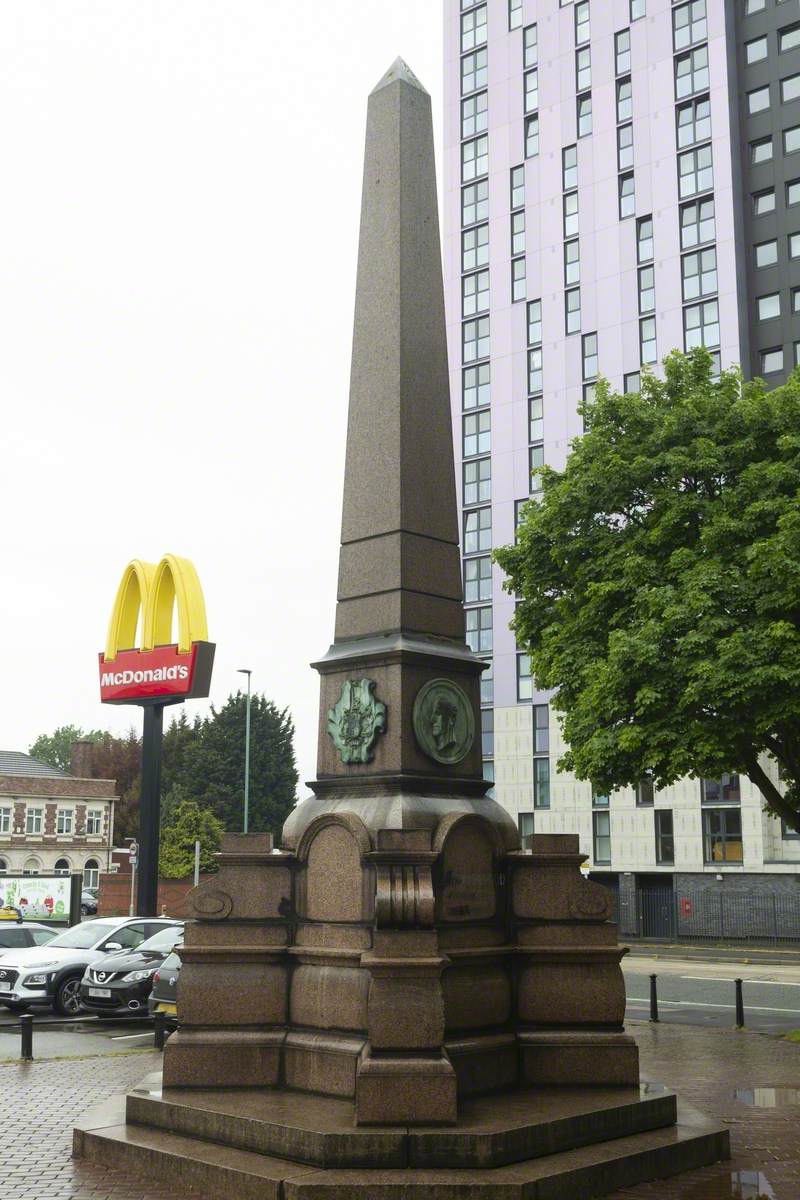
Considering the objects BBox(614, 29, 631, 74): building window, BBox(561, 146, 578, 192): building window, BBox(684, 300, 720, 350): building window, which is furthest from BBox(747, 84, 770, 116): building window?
BBox(561, 146, 578, 192): building window

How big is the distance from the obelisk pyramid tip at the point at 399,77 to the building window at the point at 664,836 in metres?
41.5

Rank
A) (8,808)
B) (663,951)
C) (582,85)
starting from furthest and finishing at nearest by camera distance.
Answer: (8,808)
(582,85)
(663,951)

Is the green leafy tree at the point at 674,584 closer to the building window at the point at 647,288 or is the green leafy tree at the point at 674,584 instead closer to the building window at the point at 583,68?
the building window at the point at 647,288

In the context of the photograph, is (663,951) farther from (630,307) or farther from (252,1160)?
(252,1160)

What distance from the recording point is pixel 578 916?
10398 mm

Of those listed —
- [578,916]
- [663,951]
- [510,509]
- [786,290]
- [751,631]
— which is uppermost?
[786,290]

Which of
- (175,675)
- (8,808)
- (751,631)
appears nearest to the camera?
(751,631)

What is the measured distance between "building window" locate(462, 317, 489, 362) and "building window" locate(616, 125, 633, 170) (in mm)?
9651

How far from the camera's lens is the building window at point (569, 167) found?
2276 inches

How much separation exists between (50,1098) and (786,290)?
151 feet

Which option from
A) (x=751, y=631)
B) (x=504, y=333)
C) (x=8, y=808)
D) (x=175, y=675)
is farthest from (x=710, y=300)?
(x=8, y=808)

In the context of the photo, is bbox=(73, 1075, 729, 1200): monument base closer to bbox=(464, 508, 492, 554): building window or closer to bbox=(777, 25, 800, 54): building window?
bbox=(464, 508, 492, 554): building window

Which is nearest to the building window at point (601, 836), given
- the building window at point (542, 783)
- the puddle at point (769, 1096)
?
the building window at point (542, 783)

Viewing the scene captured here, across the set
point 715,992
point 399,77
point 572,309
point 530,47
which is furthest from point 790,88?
point 399,77
